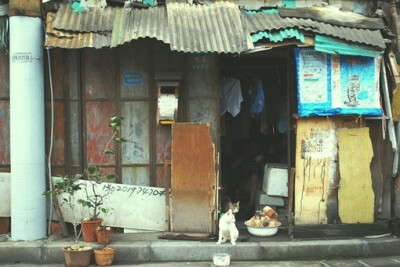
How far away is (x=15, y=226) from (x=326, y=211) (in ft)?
17.2

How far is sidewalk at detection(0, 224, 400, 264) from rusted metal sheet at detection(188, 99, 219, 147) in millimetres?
2066

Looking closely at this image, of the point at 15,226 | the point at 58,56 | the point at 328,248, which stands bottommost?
the point at 328,248

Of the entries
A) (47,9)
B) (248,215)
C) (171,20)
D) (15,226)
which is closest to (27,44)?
(47,9)

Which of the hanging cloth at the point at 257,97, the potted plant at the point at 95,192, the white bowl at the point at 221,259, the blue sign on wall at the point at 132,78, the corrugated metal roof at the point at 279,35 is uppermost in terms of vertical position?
the corrugated metal roof at the point at 279,35

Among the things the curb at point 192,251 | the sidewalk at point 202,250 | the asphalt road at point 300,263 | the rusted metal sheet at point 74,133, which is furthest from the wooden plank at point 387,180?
the rusted metal sheet at point 74,133

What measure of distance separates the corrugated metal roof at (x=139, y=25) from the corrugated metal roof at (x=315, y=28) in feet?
4.72

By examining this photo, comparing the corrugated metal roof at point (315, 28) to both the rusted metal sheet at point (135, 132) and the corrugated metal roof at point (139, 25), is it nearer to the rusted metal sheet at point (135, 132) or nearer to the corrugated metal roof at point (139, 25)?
the corrugated metal roof at point (139, 25)

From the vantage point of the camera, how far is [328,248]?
7.55 meters

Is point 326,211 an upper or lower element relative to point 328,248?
upper

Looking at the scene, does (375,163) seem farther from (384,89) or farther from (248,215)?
(248,215)

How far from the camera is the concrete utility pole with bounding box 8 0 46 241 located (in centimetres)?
745

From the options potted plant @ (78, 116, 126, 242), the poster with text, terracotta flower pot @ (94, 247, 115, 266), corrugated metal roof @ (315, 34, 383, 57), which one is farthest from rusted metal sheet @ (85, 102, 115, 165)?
the poster with text

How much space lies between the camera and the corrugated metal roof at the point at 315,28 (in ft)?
24.4

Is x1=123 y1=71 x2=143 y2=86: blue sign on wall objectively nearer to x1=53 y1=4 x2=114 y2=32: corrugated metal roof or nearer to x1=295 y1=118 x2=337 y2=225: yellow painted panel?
x1=53 y1=4 x2=114 y2=32: corrugated metal roof
